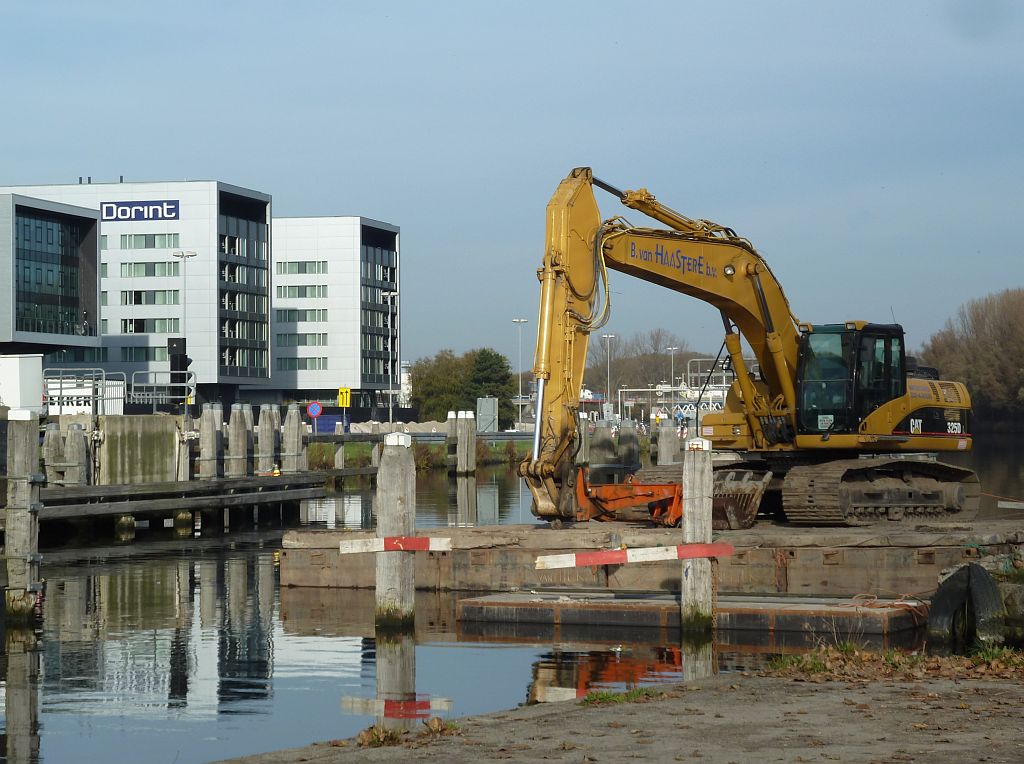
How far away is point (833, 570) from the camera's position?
19.3 meters

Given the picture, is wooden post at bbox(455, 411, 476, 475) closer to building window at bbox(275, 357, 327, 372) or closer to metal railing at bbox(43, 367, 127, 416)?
metal railing at bbox(43, 367, 127, 416)

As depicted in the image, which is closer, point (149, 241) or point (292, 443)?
point (292, 443)

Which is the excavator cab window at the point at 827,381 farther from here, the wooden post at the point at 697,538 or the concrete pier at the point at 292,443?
the concrete pier at the point at 292,443

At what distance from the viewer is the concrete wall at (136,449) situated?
118ft

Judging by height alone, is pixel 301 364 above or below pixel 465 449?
above

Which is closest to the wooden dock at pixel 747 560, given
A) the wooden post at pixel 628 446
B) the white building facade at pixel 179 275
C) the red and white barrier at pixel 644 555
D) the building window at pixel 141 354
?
the red and white barrier at pixel 644 555

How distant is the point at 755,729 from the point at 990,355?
413 feet

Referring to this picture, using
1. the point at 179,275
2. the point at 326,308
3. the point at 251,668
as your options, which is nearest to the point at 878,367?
the point at 251,668

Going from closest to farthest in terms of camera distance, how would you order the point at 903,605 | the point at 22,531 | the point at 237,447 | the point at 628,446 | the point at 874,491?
the point at 903,605
the point at 22,531
the point at 874,491
the point at 237,447
the point at 628,446

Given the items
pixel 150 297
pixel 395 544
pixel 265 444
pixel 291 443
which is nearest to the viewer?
→ pixel 395 544

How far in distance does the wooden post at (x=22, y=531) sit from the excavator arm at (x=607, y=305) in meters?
6.40

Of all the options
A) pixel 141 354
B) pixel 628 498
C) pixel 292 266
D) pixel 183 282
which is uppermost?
pixel 292 266

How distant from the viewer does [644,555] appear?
15.9m

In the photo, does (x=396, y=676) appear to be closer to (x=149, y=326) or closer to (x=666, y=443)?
(x=666, y=443)
